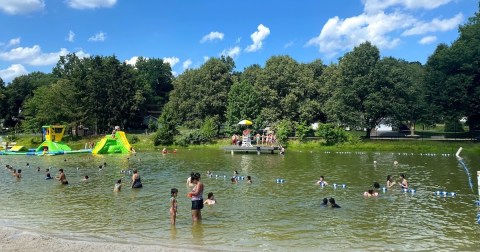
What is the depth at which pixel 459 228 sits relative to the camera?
1653 cm

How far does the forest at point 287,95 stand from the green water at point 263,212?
85.9 ft

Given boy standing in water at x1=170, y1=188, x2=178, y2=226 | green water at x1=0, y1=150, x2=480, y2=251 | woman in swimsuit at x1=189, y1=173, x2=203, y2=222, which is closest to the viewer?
green water at x1=0, y1=150, x2=480, y2=251

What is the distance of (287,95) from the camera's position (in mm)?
68188

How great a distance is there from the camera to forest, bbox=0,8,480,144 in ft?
186

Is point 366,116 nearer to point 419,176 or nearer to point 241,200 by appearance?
point 419,176

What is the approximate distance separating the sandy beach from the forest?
4903 centimetres

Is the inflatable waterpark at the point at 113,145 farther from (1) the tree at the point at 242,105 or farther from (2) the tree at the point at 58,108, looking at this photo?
(2) the tree at the point at 58,108

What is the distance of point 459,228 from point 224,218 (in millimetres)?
9832

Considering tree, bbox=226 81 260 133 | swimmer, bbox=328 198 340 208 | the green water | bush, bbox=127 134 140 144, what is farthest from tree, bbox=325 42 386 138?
swimmer, bbox=328 198 340 208

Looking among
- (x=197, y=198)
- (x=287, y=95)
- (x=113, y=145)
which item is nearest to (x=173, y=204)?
(x=197, y=198)

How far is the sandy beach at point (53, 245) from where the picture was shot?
543 inches

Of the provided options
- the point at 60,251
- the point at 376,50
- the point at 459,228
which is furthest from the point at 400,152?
the point at 60,251

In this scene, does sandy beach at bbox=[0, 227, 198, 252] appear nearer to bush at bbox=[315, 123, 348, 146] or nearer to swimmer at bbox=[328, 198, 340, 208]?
swimmer at bbox=[328, 198, 340, 208]

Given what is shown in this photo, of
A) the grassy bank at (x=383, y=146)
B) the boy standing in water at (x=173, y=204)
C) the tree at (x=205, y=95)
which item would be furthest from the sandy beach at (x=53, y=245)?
the tree at (x=205, y=95)
